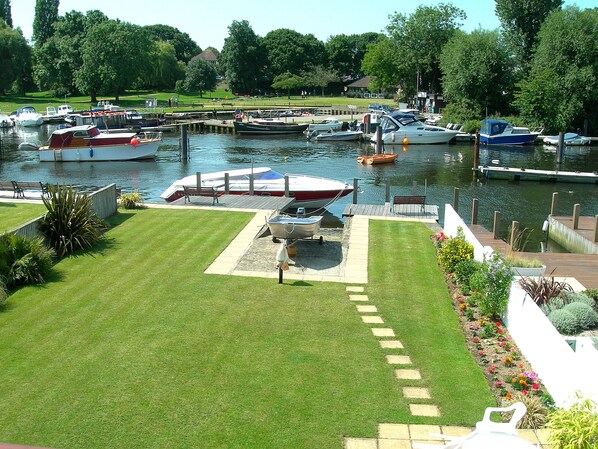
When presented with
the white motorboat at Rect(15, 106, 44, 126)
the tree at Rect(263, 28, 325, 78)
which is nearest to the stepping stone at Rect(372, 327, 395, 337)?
the white motorboat at Rect(15, 106, 44, 126)

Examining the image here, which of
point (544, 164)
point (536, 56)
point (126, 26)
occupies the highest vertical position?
point (126, 26)

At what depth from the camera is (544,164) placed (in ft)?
169

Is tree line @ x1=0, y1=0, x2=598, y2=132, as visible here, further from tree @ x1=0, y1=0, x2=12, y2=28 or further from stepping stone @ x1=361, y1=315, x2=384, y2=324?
stepping stone @ x1=361, y1=315, x2=384, y2=324

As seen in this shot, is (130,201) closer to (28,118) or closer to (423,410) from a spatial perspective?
(423,410)

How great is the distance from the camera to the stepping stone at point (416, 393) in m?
10.0

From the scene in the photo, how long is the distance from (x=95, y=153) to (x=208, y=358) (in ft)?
143

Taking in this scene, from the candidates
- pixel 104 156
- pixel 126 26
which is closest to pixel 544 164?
pixel 104 156

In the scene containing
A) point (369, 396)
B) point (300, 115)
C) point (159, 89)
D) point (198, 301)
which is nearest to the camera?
point (369, 396)

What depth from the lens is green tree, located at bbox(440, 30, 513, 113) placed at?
69.9 metres

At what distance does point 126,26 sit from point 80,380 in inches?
3847

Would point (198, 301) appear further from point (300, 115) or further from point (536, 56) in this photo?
point (300, 115)

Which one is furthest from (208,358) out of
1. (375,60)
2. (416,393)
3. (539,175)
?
(375,60)

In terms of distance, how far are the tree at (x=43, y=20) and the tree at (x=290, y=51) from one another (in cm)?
4178

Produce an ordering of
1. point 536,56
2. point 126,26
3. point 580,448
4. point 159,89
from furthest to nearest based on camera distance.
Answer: point 159,89 → point 126,26 → point 536,56 → point 580,448
